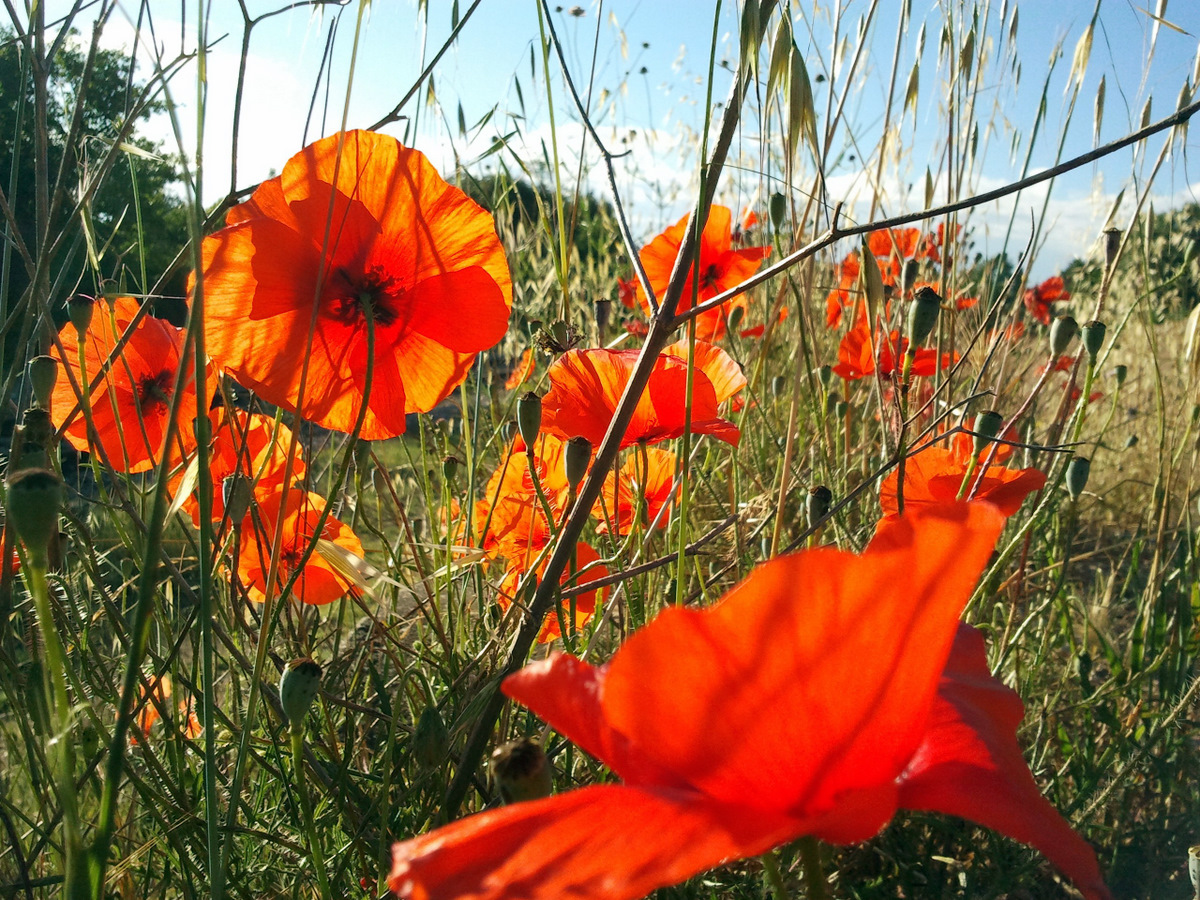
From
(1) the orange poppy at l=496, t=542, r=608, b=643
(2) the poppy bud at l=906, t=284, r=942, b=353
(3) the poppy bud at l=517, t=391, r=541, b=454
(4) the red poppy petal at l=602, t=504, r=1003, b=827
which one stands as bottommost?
(1) the orange poppy at l=496, t=542, r=608, b=643

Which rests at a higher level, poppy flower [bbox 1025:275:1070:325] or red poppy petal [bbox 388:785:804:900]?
poppy flower [bbox 1025:275:1070:325]

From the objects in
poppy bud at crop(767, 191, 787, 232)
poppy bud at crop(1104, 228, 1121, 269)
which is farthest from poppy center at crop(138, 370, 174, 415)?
poppy bud at crop(1104, 228, 1121, 269)

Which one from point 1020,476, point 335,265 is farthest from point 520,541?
point 1020,476

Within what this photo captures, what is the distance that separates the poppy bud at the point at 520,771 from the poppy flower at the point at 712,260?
116 centimetres

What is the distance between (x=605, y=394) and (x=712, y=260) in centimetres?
98

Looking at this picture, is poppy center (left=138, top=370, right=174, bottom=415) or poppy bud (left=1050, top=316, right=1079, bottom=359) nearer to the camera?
poppy bud (left=1050, top=316, right=1079, bottom=359)

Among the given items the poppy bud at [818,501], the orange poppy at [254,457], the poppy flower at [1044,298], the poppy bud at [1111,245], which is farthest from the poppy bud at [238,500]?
the poppy flower at [1044,298]

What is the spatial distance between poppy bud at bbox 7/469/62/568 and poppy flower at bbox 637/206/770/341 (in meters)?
1.21

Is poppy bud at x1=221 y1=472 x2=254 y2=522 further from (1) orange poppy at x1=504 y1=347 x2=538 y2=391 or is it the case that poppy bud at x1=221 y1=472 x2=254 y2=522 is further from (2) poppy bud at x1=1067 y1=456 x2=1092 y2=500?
(2) poppy bud at x1=1067 y1=456 x2=1092 y2=500

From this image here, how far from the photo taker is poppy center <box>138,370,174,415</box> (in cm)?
101

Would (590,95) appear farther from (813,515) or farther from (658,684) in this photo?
(658,684)

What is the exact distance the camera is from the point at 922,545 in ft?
0.99

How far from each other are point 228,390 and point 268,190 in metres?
0.17

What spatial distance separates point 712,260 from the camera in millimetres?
1772
